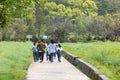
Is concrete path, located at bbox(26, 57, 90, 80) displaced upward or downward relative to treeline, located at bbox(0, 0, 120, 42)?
upward

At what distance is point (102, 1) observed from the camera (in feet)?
395

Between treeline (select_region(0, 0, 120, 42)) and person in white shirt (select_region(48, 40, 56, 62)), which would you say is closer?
person in white shirt (select_region(48, 40, 56, 62))

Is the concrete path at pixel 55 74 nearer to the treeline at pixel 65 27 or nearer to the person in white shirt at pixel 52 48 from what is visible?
the person in white shirt at pixel 52 48

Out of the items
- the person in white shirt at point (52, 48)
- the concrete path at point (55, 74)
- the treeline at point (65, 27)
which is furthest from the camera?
the treeline at point (65, 27)

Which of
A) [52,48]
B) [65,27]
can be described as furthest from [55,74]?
[65,27]

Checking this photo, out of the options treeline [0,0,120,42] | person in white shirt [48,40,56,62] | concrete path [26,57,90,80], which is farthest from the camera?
treeline [0,0,120,42]

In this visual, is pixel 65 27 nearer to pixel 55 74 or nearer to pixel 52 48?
pixel 52 48

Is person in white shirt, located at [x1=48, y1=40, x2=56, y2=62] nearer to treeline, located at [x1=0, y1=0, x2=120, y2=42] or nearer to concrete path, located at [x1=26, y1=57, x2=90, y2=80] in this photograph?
concrete path, located at [x1=26, y1=57, x2=90, y2=80]

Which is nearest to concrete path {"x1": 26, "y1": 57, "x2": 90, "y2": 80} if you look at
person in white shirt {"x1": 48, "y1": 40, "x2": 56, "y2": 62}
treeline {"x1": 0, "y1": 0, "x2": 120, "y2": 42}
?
person in white shirt {"x1": 48, "y1": 40, "x2": 56, "y2": 62}

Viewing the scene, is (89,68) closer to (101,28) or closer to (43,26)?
(101,28)

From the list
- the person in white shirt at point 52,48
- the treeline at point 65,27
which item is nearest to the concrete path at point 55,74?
the person in white shirt at point 52,48

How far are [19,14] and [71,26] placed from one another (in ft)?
227

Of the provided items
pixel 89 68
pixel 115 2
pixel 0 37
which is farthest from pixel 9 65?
pixel 115 2

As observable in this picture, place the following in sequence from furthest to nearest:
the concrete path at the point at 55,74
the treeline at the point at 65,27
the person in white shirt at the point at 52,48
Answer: the treeline at the point at 65,27
the person in white shirt at the point at 52,48
the concrete path at the point at 55,74
